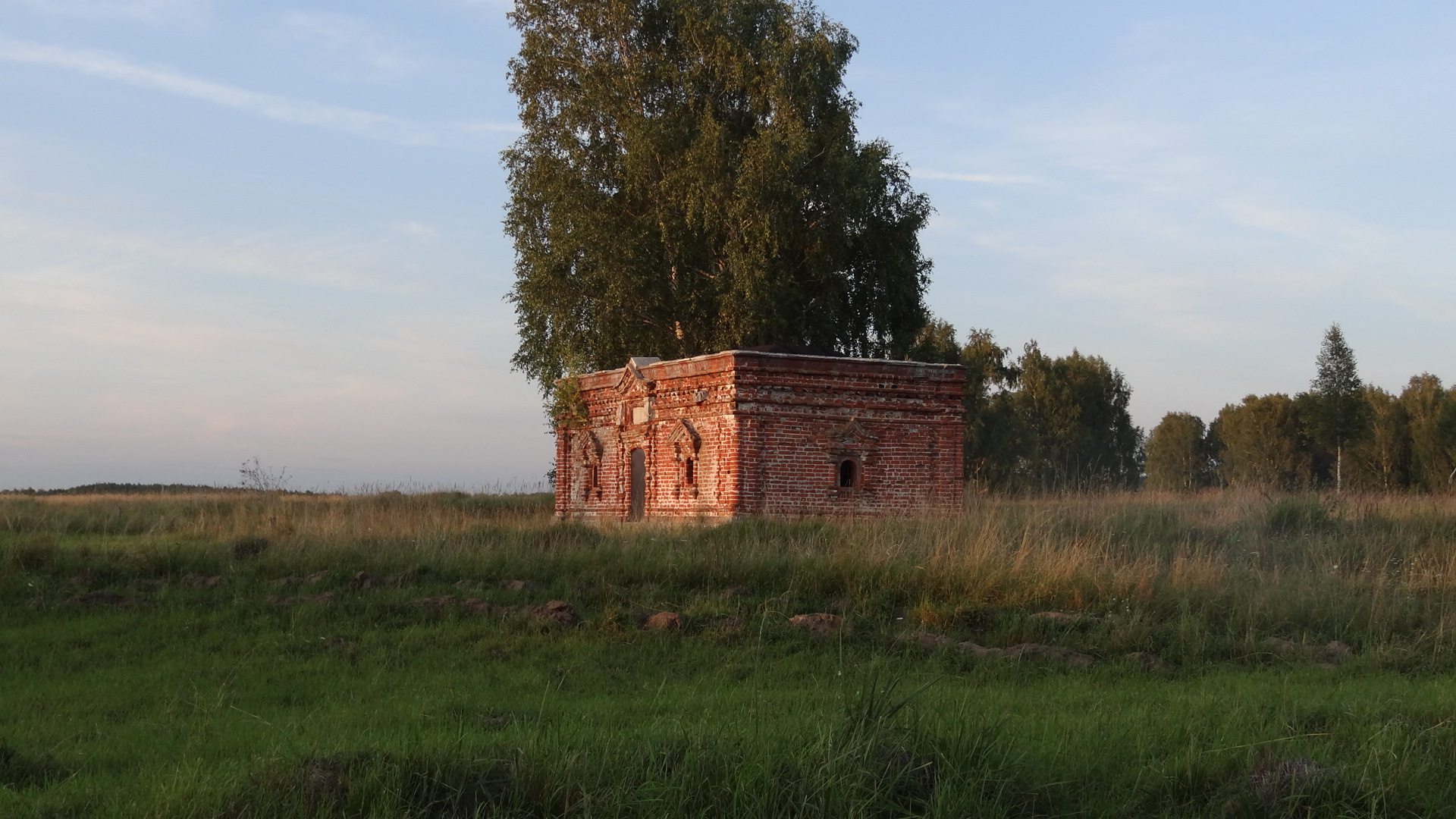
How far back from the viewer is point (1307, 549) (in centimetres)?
1700

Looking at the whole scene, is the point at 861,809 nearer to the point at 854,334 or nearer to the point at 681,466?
the point at 681,466

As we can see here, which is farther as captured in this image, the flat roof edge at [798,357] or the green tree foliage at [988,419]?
the green tree foliage at [988,419]

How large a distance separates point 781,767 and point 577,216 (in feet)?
89.1

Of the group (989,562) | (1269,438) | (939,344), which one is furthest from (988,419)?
(989,562)

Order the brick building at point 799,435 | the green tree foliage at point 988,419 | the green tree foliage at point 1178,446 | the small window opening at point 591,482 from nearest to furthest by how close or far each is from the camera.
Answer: the brick building at point 799,435 → the small window opening at point 591,482 → the green tree foliage at point 988,419 → the green tree foliage at point 1178,446

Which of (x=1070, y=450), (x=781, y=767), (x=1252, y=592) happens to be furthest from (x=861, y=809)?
(x=1070, y=450)

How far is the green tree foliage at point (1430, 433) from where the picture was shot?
5850 cm

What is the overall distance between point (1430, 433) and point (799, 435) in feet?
162

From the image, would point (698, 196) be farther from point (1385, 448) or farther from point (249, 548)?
point (1385, 448)

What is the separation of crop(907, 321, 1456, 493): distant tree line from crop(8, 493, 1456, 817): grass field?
109 feet

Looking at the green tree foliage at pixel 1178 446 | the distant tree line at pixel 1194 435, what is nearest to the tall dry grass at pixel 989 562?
the distant tree line at pixel 1194 435

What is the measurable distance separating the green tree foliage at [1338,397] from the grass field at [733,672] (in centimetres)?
3814

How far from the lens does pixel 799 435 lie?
24328mm

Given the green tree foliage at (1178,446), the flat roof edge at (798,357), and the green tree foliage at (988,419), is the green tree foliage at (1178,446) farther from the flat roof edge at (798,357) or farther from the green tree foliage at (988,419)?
the flat roof edge at (798,357)
